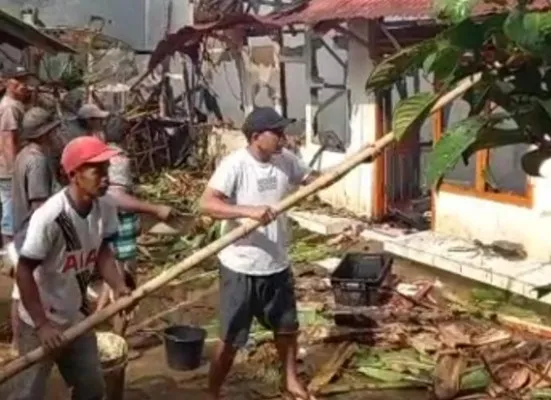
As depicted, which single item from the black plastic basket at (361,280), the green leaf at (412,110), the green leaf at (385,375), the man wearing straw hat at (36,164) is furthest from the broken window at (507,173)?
the green leaf at (412,110)

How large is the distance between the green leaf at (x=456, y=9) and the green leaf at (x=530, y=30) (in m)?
0.16

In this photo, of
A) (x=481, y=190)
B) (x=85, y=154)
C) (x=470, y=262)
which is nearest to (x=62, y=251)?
(x=85, y=154)

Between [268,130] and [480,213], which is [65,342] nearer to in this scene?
[268,130]

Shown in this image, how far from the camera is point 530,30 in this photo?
8.34 feet

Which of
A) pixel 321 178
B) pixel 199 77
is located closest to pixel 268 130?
pixel 321 178

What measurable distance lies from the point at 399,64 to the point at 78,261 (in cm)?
239

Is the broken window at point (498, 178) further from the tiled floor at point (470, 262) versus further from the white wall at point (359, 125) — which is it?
the white wall at point (359, 125)

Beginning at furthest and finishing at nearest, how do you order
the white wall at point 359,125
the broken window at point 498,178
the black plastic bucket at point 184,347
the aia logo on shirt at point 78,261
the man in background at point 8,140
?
the white wall at point 359,125 < the broken window at point 498,178 < the man in background at point 8,140 < the black plastic bucket at point 184,347 < the aia logo on shirt at point 78,261

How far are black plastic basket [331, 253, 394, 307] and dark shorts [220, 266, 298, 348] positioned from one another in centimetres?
248

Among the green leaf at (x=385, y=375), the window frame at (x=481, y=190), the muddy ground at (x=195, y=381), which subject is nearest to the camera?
the muddy ground at (x=195, y=381)

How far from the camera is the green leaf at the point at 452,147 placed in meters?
2.72

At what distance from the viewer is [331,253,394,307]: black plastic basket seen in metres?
8.68

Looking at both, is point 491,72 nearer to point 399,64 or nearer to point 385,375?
point 399,64

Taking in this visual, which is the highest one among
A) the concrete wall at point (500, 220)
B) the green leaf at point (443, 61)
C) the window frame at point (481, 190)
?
the green leaf at point (443, 61)
